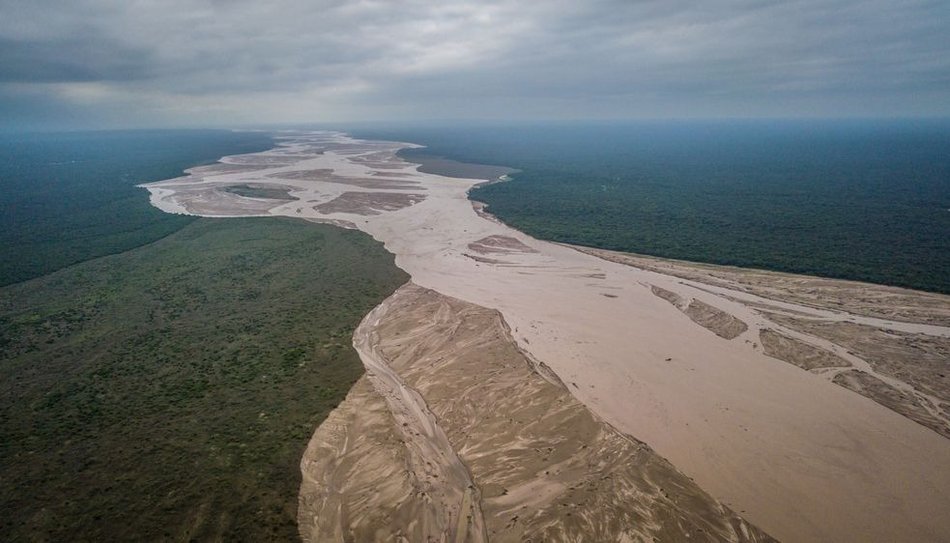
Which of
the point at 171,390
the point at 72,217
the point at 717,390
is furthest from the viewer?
the point at 72,217

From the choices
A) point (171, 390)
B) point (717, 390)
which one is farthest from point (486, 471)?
point (171, 390)

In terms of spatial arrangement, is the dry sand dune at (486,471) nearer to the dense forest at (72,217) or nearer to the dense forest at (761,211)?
the dense forest at (761,211)

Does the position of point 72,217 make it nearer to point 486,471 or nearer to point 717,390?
point 486,471

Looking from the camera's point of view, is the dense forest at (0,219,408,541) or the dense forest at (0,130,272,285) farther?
the dense forest at (0,130,272,285)

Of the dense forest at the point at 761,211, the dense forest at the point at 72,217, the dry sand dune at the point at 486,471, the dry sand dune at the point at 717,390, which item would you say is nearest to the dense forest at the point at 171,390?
the dry sand dune at the point at 486,471

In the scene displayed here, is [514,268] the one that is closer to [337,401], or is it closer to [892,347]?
[337,401]

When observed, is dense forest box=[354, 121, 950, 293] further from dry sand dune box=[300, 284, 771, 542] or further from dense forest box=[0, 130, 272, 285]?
dense forest box=[0, 130, 272, 285]

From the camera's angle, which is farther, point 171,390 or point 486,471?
point 171,390

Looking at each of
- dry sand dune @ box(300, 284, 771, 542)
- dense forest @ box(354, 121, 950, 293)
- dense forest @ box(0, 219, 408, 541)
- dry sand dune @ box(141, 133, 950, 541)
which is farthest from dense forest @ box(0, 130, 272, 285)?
dense forest @ box(354, 121, 950, 293)
